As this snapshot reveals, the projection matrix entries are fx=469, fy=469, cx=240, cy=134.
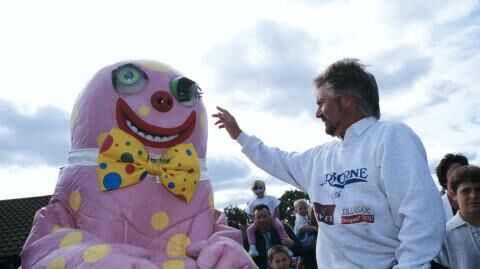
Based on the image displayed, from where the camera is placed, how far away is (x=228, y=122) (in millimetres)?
2986

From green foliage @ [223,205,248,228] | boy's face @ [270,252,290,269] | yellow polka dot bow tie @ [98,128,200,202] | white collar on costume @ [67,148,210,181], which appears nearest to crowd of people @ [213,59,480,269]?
yellow polka dot bow tie @ [98,128,200,202]

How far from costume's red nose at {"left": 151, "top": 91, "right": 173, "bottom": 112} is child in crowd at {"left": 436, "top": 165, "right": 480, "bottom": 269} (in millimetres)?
1985

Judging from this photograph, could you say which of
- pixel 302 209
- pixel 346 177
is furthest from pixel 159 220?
pixel 302 209

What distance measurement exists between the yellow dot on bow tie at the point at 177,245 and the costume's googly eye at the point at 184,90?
0.96 metres

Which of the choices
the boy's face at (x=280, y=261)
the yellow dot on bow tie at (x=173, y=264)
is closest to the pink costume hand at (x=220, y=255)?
the yellow dot on bow tie at (x=173, y=264)

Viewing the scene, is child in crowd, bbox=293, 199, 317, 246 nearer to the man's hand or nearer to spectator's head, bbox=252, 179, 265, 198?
spectator's head, bbox=252, 179, 265, 198

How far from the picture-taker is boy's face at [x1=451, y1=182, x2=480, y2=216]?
9.27ft

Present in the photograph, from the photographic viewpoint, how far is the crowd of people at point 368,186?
1.93 metres

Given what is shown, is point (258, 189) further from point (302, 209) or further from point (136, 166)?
point (136, 166)

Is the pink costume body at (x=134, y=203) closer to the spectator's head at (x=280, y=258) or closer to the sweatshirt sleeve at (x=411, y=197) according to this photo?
the sweatshirt sleeve at (x=411, y=197)

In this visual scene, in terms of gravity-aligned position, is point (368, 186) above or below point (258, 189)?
above

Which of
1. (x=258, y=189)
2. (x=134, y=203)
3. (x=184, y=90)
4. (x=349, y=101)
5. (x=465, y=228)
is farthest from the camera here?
(x=258, y=189)

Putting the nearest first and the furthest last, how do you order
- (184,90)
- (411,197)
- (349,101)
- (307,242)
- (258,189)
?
(411,197) → (349,101) → (184,90) → (307,242) → (258,189)

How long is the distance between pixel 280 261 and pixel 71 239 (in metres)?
2.53
